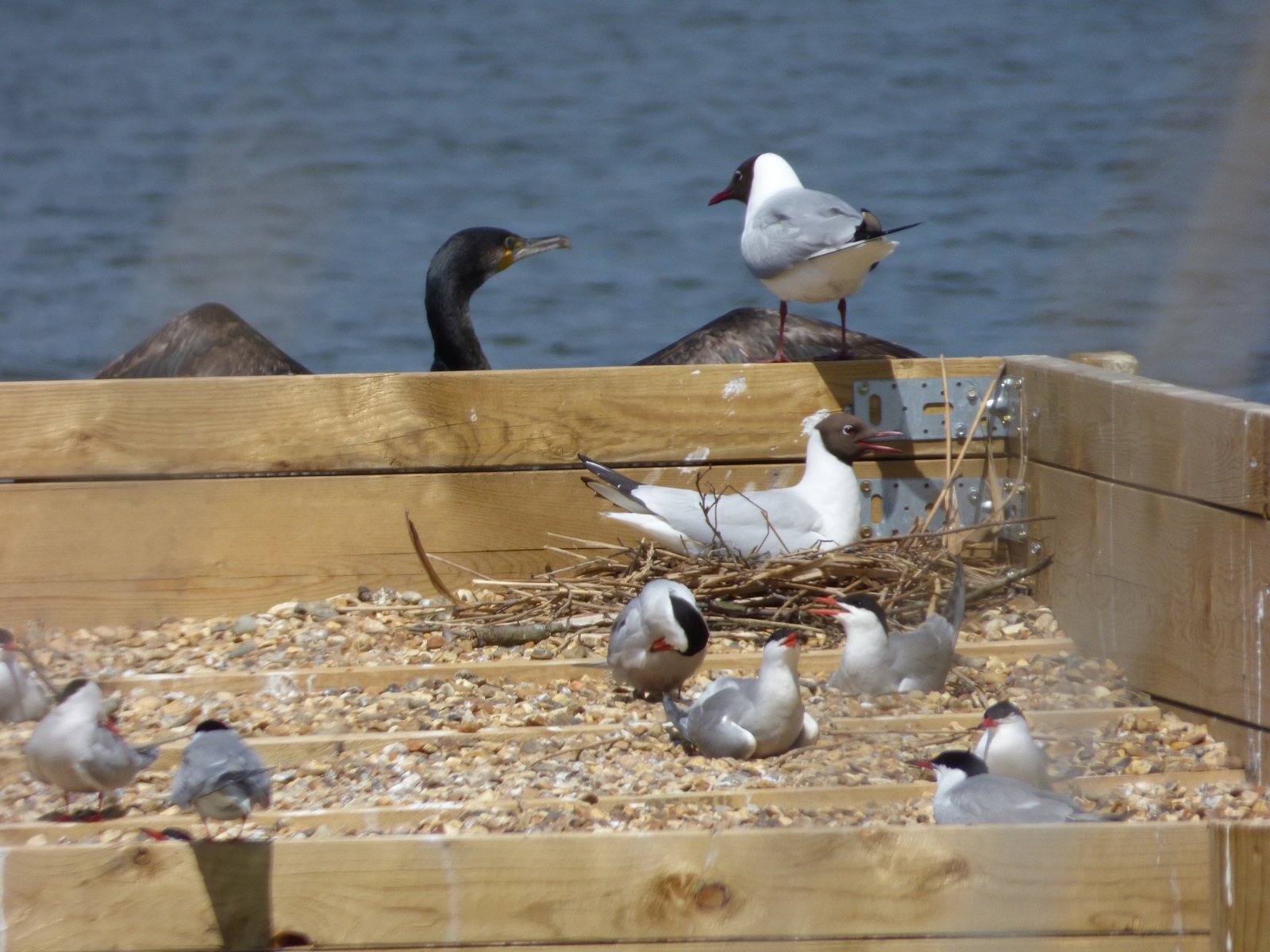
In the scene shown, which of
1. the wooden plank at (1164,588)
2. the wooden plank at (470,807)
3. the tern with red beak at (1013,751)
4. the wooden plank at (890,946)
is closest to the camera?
the wooden plank at (890,946)

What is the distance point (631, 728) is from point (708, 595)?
2.50 ft

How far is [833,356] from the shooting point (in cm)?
413

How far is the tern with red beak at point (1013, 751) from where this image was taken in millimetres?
2311

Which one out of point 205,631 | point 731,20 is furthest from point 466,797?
point 731,20

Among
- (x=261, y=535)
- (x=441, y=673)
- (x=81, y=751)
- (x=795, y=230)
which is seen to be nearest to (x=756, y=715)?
(x=441, y=673)

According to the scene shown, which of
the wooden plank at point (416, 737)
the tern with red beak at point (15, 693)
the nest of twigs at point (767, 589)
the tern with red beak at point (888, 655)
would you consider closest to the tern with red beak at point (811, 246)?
the nest of twigs at point (767, 589)

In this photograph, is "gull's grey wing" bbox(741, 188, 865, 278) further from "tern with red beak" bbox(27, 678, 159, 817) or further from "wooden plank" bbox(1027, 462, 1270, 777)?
"tern with red beak" bbox(27, 678, 159, 817)

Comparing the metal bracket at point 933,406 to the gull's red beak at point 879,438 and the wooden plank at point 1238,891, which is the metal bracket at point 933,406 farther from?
the wooden plank at point 1238,891

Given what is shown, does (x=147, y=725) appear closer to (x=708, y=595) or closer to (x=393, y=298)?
(x=708, y=595)

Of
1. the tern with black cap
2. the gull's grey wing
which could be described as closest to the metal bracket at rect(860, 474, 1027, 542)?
the gull's grey wing

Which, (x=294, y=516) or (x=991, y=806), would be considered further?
(x=294, y=516)

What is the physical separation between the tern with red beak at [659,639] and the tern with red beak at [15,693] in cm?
128

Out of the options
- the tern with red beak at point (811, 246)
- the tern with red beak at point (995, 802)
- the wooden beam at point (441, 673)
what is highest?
the tern with red beak at point (811, 246)

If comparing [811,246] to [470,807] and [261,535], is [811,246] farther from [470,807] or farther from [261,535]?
[470,807]
